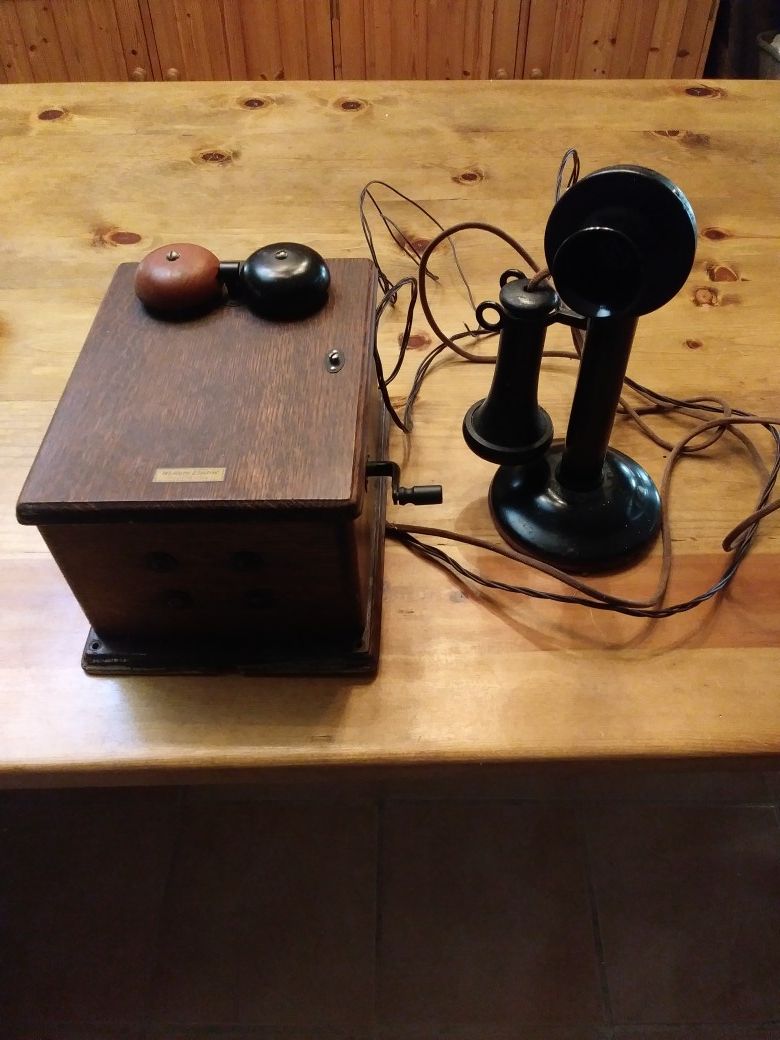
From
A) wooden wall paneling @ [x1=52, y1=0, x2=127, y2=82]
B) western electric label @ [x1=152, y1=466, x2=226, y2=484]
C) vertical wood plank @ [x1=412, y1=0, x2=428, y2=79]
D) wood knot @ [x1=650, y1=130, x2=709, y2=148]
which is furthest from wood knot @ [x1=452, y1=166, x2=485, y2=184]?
wooden wall paneling @ [x1=52, y1=0, x2=127, y2=82]

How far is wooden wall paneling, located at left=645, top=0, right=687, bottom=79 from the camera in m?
2.10

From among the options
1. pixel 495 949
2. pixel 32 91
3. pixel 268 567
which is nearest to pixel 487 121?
pixel 32 91

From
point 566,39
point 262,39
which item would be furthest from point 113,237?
point 566,39

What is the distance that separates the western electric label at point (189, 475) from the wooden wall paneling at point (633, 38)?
208cm

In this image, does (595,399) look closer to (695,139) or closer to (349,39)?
(695,139)

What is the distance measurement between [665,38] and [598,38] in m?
0.17

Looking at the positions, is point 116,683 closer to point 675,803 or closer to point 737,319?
point 737,319

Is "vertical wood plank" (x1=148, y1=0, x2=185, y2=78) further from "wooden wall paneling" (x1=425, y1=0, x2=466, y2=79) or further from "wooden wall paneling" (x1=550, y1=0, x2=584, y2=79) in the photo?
"wooden wall paneling" (x1=550, y1=0, x2=584, y2=79)

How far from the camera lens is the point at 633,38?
2.16 meters

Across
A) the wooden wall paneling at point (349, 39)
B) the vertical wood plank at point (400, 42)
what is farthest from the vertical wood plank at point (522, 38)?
the wooden wall paneling at point (349, 39)

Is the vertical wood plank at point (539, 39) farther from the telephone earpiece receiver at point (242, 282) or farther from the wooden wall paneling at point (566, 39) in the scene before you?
the telephone earpiece receiver at point (242, 282)

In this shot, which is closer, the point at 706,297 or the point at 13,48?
the point at 706,297

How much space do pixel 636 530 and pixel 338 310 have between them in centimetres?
30

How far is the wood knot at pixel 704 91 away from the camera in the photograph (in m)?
1.29
